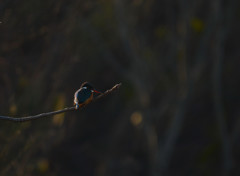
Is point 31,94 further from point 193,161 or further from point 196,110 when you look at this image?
point 196,110

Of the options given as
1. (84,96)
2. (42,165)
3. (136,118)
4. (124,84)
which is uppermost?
(84,96)

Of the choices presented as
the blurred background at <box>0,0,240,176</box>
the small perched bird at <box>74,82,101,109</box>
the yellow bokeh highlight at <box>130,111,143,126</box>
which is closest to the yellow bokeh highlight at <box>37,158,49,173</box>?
the blurred background at <box>0,0,240,176</box>

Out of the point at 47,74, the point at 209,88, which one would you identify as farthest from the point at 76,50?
the point at 209,88

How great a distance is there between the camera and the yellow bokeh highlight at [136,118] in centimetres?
1922

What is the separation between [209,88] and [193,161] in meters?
2.66

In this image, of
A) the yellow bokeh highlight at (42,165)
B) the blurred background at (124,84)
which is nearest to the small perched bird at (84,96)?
the blurred background at (124,84)

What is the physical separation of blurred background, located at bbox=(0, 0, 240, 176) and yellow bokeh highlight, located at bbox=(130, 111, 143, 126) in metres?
0.04

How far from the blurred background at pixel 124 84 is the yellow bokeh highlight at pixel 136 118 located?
0.04 meters

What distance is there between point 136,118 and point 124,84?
224cm

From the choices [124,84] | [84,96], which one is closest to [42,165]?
[124,84]

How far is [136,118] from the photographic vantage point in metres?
19.5

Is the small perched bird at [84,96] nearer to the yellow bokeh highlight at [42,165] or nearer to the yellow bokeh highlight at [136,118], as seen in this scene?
the yellow bokeh highlight at [42,165]

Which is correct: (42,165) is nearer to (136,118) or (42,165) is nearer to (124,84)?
(136,118)

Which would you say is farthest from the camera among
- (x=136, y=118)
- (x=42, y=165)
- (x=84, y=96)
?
(x=136, y=118)
